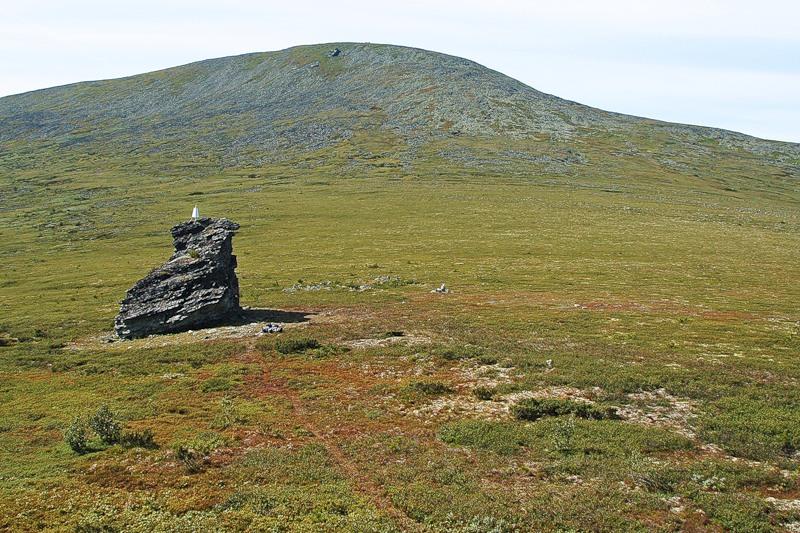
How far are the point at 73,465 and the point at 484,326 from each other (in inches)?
1301

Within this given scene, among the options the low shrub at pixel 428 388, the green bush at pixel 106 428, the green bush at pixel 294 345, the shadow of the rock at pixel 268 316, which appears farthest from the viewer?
the shadow of the rock at pixel 268 316

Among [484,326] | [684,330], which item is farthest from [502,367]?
[684,330]

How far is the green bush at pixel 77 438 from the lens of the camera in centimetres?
2641

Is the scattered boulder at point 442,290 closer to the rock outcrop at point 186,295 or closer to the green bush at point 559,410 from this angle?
the rock outcrop at point 186,295

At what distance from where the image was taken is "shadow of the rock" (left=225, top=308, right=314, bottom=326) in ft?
173

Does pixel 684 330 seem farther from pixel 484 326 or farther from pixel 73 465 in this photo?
pixel 73 465

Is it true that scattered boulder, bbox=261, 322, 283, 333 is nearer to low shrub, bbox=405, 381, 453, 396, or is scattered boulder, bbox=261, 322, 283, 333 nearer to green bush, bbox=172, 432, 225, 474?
low shrub, bbox=405, 381, 453, 396

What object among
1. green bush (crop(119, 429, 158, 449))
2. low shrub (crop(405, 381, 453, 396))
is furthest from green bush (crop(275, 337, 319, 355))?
green bush (crop(119, 429, 158, 449))

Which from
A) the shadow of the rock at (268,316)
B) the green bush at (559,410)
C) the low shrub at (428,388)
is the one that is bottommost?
the shadow of the rock at (268,316)

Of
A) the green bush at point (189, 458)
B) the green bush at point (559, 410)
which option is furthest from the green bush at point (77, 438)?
the green bush at point (559, 410)

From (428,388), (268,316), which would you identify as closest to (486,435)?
(428,388)

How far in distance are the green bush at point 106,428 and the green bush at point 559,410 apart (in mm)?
20897

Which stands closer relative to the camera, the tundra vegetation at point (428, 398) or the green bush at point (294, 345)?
the tundra vegetation at point (428, 398)

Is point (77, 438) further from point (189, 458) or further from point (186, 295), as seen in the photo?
point (186, 295)
